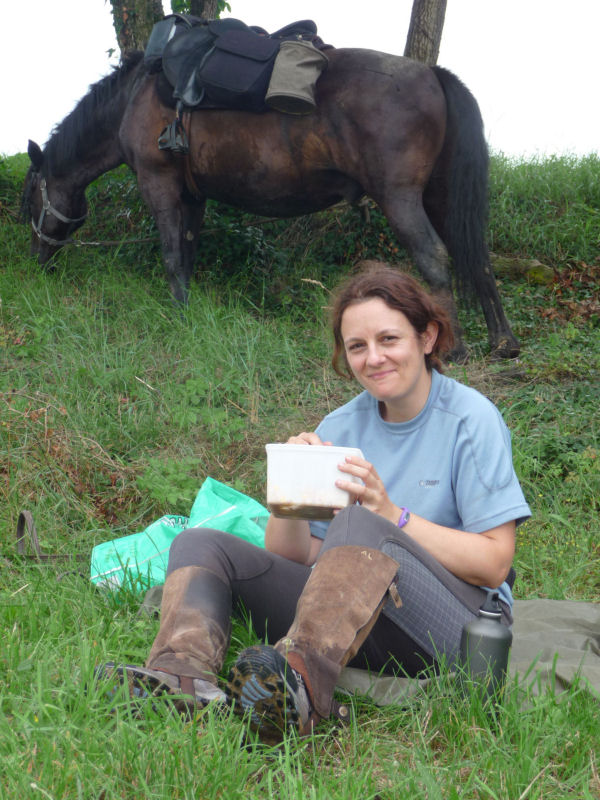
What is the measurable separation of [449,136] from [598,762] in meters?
4.49

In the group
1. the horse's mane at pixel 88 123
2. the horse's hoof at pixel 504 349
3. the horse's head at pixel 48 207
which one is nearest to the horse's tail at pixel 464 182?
the horse's hoof at pixel 504 349

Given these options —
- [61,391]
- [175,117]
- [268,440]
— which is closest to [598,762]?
[268,440]

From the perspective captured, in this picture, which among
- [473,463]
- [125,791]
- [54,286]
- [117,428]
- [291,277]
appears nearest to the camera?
[125,791]

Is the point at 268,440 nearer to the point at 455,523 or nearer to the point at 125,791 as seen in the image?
the point at 455,523

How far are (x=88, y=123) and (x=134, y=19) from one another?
187 centimetres

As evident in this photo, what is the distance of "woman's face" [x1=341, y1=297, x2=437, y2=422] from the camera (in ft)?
7.18

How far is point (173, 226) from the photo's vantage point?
6.02 meters

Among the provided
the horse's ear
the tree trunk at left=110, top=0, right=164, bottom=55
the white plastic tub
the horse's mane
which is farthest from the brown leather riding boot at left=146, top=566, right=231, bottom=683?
the tree trunk at left=110, top=0, right=164, bottom=55

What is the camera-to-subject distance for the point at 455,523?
7.30ft

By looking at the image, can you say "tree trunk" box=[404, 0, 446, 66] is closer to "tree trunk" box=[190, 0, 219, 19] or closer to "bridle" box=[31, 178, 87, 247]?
"tree trunk" box=[190, 0, 219, 19]

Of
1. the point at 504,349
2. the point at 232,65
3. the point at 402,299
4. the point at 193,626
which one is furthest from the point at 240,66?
the point at 193,626

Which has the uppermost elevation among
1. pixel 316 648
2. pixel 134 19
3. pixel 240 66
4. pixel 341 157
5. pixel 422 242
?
pixel 134 19

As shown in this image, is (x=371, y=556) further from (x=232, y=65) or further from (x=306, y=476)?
(x=232, y=65)

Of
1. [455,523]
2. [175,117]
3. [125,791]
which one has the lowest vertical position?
[125,791]
